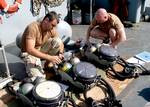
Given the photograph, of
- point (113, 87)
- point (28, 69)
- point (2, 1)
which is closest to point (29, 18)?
point (2, 1)

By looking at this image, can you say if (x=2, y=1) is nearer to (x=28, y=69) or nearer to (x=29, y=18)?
(x=29, y=18)

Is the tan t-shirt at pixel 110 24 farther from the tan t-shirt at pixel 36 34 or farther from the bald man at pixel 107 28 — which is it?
the tan t-shirt at pixel 36 34

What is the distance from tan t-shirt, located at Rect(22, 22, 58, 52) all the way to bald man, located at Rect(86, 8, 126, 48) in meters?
0.85

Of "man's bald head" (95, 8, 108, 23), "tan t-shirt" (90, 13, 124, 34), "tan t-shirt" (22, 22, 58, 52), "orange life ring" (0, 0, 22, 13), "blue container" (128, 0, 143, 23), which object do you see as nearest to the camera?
"tan t-shirt" (22, 22, 58, 52)

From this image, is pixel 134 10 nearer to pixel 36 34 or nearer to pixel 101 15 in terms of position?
pixel 101 15

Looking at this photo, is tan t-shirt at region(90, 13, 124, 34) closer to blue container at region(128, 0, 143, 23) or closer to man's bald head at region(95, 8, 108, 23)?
man's bald head at region(95, 8, 108, 23)

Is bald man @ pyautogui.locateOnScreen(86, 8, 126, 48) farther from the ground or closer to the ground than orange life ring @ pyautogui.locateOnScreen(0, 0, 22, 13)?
closer to the ground

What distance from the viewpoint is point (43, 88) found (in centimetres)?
339

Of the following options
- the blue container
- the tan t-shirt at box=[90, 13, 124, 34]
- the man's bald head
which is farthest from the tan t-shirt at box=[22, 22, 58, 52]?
the blue container

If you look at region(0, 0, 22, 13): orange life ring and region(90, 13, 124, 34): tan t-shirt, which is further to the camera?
region(0, 0, 22, 13): orange life ring

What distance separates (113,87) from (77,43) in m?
1.26

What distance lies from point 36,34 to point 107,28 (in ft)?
4.63

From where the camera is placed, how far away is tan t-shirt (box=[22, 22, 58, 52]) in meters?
3.85

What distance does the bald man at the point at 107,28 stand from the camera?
14.9ft
